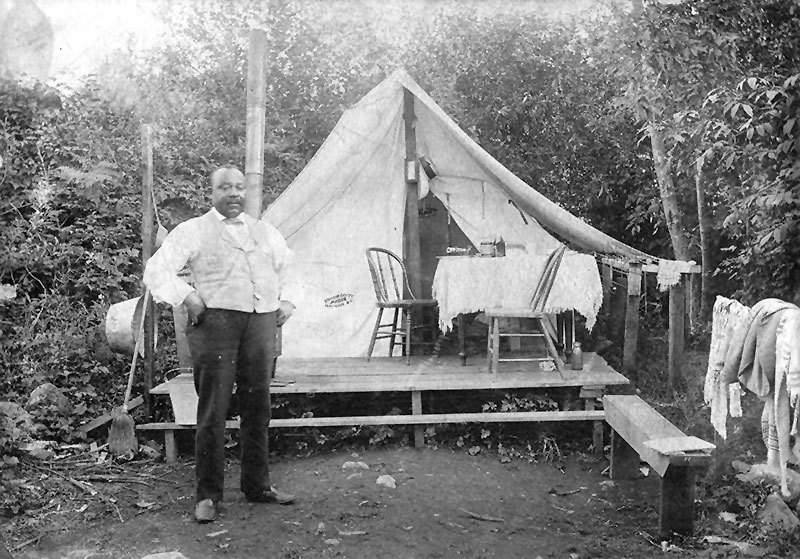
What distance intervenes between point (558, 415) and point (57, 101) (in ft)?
18.9

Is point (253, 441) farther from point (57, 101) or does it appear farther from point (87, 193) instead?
point (57, 101)

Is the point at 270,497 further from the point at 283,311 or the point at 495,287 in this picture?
the point at 495,287

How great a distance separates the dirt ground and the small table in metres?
1.14

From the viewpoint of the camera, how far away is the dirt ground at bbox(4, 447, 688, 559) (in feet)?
9.89

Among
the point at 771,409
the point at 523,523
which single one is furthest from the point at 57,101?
the point at 771,409

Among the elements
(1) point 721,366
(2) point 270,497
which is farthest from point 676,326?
(2) point 270,497

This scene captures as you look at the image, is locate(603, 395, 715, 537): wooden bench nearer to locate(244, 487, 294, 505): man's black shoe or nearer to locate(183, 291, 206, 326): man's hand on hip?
locate(244, 487, 294, 505): man's black shoe

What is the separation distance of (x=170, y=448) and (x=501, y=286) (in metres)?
2.42

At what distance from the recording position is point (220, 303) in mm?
3236

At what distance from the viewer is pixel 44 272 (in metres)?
6.24

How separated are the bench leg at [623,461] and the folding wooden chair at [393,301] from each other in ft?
5.72

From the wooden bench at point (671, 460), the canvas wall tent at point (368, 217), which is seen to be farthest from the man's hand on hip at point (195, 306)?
the canvas wall tent at point (368, 217)

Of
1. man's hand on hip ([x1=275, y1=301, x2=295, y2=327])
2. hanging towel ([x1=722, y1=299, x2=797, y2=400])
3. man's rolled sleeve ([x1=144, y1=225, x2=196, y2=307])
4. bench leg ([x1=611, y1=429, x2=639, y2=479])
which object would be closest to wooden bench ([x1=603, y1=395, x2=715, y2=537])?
hanging towel ([x1=722, y1=299, x2=797, y2=400])

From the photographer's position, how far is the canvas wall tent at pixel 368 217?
577 cm
